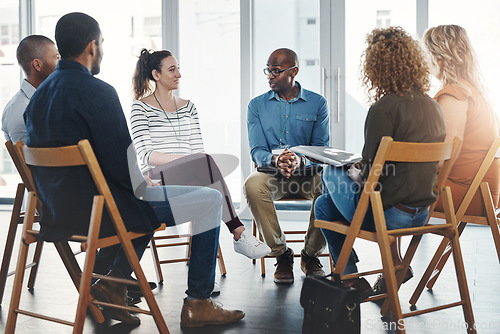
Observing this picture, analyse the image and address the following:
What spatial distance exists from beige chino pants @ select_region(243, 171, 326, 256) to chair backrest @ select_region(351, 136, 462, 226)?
998mm

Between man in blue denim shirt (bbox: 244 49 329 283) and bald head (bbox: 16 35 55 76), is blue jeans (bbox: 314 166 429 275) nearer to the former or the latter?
man in blue denim shirt (bbox: 244 49 329 283)

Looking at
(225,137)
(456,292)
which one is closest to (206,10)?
(225,137)

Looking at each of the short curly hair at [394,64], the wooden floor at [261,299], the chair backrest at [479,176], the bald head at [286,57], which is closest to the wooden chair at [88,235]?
the wooden floor at [261,299]

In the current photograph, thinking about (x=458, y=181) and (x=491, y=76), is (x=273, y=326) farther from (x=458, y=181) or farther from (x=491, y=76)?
(x=491, y=76)

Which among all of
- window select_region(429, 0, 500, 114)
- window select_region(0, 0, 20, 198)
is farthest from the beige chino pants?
window select_region(0, 0, 20, 198)

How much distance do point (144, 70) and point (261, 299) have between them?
1569 mm

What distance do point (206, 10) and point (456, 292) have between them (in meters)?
3.73

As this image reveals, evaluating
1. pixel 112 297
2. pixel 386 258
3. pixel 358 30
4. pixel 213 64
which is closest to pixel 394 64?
pixel 386 258

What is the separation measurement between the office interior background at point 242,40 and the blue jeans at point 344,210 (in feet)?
8.30

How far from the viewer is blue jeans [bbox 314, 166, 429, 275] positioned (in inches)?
87.7

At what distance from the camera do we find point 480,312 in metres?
2.46

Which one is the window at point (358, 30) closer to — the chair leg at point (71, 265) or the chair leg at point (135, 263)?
the chair leg at point (71, 265)

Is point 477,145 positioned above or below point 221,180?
above

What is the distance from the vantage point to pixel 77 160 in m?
1.88
